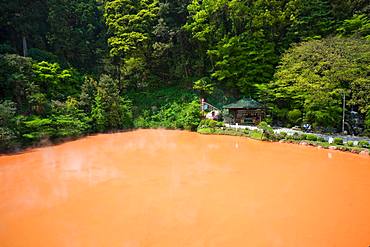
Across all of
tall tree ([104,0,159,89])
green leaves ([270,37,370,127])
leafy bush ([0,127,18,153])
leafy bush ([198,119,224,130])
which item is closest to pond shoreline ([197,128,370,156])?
leafy bush ([198,119,224,130])

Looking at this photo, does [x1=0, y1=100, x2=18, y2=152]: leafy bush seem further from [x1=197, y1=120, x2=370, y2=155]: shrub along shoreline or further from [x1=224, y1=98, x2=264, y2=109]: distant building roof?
[x1=224, y1=98, x2=264, y2=109]: distant building roof

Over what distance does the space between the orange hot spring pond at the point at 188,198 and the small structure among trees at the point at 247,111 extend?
5.63 m

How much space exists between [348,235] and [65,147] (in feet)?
42.7

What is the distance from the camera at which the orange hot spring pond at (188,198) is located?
5.21 meters

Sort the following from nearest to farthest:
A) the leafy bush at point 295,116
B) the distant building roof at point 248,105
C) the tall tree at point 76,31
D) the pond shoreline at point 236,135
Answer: the pond shoreline at point 236,135 < the leafy bush at point 295,116 < the distant building roof at point 248,105 < the tall tree at point 76,31

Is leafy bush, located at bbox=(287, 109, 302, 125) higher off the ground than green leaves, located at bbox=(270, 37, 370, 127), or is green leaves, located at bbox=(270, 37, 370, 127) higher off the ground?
green leaves, located at bbox=(270, 37, 370, 127)

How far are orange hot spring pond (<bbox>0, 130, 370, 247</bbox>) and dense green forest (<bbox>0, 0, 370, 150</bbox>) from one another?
12.9 feet

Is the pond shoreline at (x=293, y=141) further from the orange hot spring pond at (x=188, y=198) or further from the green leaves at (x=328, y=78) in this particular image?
the green leaves at (x=328, y=78)

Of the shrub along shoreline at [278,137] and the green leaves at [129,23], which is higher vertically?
the green leaves at [129,23]

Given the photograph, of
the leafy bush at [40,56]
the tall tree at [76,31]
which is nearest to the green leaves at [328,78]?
the leafy bush at [40,56]

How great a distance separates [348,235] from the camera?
505 centimetres

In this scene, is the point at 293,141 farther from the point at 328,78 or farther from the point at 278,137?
the point at 328,78

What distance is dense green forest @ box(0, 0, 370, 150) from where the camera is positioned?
13.8 metres

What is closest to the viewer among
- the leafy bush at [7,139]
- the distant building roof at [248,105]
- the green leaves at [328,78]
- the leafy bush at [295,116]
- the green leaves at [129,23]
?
the leafy bush at [7,139]
